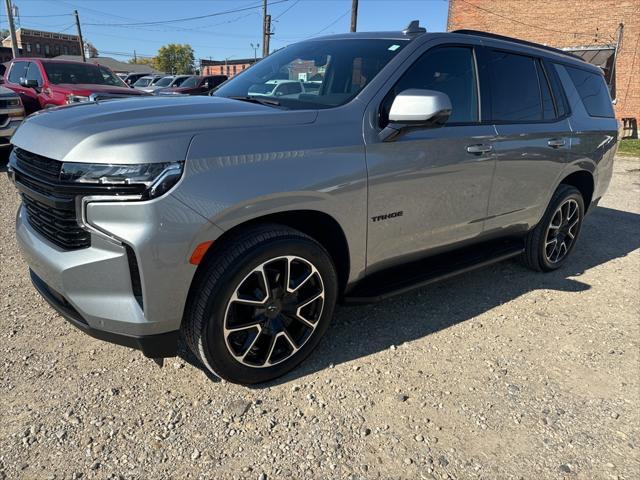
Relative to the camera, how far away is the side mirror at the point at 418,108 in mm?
2641

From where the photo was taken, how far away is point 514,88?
383 centimetres

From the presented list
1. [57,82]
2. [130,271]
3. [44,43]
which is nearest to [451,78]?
[130,271]

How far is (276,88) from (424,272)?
1.58 meters

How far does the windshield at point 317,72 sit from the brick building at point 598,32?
74.4 feet

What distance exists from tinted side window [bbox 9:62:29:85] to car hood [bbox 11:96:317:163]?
30.7 feet

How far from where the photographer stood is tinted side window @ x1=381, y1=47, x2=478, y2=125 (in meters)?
3.08

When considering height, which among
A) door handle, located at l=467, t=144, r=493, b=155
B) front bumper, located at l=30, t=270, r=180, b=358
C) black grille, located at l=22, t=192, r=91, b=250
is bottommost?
front bumper, located at l=30, t=270, r=180, b=358

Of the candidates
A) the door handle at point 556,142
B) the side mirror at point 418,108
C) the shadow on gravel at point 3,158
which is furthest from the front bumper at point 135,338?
the shadow on gravel at point 3,158

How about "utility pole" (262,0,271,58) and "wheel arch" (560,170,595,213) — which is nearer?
"wheel arch" (560,170,595,213)

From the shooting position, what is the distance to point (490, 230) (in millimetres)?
3828

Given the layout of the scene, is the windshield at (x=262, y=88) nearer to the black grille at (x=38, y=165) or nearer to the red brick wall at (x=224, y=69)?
the black grille at (x=38, y=165)

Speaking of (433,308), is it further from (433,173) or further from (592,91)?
(592,91)

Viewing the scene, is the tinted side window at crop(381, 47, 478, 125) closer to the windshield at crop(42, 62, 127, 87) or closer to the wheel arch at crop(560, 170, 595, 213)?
the wheel arch at crop(560, 170, 595, 213)

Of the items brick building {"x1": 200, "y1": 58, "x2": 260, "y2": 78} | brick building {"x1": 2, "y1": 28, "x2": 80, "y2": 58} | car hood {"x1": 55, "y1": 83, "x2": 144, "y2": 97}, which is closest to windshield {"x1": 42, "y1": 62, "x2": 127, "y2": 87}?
car hood {"x1": 55, "y1": 83, "x2": 144, "y2": 97}
